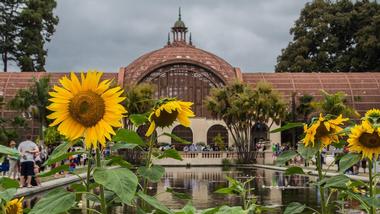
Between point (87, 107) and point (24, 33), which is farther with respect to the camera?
point (24, 33)

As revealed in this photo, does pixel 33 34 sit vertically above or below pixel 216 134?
above

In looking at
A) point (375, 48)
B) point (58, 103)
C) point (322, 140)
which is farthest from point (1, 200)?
point (375, 48)

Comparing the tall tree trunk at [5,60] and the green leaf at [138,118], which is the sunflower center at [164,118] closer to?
→ the green leaf at [138,118]

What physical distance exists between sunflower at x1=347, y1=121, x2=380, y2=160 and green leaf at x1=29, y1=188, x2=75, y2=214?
1.73 m

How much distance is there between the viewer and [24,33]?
64.0 m

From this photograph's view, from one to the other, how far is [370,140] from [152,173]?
1.34 metres

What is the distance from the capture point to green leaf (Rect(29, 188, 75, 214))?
6.51 feet

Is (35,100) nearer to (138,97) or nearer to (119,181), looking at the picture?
(138,97)

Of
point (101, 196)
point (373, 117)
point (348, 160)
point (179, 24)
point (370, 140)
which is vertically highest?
point (179, 24)

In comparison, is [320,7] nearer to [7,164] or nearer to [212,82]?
[212,82]

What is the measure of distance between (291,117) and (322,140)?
145ft

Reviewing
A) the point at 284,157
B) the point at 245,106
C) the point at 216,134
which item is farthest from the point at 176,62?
the point at 284,157

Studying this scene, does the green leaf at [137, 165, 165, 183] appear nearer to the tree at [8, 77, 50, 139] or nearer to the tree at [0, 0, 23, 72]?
the tree at [8, 77, 50, 139]

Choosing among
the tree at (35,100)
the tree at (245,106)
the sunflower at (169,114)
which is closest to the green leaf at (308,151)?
the sunflower at (169,114)
